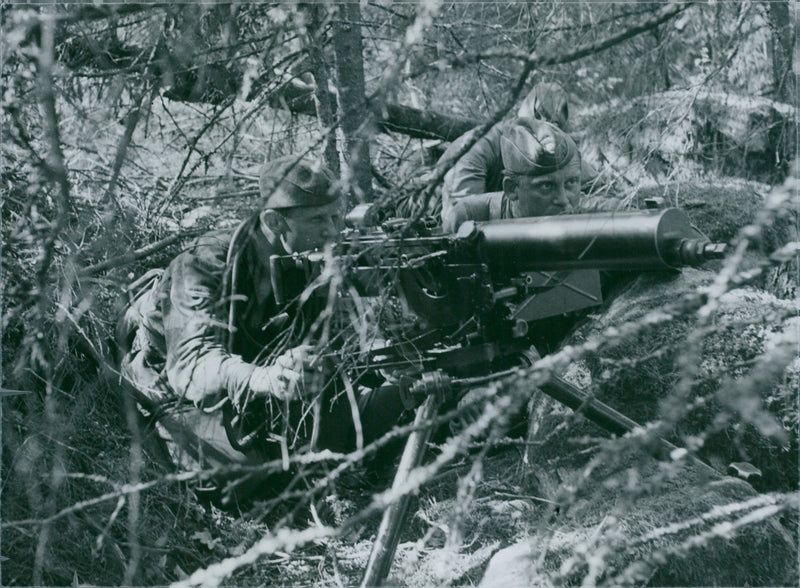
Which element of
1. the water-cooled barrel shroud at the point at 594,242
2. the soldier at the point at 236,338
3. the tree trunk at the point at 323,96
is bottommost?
the soldier at the point at 236,338

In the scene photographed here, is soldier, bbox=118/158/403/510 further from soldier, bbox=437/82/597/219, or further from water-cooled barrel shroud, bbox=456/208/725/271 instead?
soldier, bbox=437/82/597/219

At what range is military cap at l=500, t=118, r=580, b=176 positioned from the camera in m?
4.48

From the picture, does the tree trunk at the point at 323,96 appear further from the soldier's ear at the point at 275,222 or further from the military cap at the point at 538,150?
the military cap at the point at 538,150

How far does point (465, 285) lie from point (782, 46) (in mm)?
3196

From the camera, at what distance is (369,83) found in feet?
23.2

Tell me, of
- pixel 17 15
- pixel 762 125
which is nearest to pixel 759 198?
pixel 762 125

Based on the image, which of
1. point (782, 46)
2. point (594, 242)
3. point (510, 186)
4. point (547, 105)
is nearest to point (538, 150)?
point (510, 186)

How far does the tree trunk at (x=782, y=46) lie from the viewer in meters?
5.05

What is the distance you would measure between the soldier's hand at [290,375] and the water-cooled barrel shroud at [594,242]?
2.33ft

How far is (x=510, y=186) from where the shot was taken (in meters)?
4.71

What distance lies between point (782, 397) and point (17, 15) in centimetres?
297

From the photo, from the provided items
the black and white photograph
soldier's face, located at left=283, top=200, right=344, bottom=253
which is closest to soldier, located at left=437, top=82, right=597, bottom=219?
the black and white photograph

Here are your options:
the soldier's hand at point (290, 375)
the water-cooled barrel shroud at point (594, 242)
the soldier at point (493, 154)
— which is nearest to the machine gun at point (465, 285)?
the water-cooled barrel shroud at point (594, 242)

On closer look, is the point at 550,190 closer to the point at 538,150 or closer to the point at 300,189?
the point at 538,150
